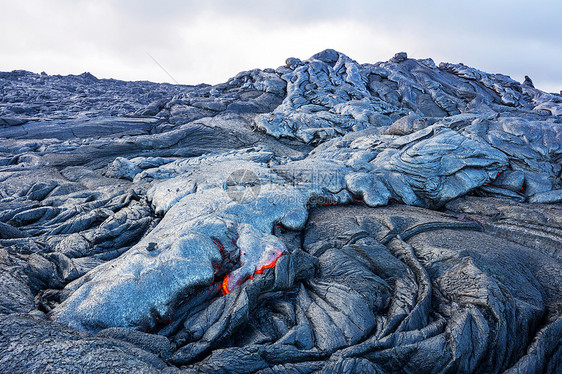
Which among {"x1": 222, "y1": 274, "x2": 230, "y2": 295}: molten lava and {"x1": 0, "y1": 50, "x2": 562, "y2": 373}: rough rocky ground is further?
{"x1": 222, "y1": 274, "x2": 230, "y2": 295}: molten lava

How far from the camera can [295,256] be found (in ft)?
16.3

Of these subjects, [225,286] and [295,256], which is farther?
[295,256]

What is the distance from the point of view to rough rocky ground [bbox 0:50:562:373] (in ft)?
11.2

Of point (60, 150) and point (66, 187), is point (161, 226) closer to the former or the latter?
point (66, 187)

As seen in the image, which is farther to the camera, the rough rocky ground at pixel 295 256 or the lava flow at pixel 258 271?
the lava flow at pixel 258 271

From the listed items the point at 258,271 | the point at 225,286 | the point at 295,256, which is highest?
the point at 295,256

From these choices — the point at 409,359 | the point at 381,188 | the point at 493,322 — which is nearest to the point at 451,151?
the point at 381,188

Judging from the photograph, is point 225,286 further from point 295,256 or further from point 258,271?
point 295,256

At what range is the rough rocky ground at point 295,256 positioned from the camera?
341cm

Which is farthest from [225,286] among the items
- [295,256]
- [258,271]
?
[295,256]

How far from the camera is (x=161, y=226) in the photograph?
242 inches

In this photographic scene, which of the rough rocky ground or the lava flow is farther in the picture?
the lava flow

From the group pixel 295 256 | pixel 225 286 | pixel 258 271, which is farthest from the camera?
pixel 295 256

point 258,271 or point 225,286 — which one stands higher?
point 258,271
